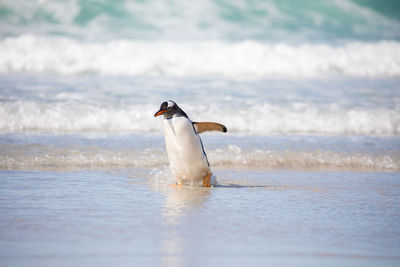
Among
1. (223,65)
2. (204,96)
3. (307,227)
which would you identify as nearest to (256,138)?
(204,96)

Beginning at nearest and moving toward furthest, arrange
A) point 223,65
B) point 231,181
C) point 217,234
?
point 217,234 → point 231,181 → point 223,65

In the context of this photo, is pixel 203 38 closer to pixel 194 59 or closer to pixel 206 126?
pixel 194 59

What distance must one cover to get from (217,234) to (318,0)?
17875 mm

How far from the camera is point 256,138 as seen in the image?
8.10 metres

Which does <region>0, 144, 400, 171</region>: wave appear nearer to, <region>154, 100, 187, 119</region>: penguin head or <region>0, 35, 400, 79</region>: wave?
<region>154, 100, 187, 119</region>: penguin head

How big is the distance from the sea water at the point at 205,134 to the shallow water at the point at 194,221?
2 centimetres

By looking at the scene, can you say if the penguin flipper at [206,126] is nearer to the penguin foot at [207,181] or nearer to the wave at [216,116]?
the penguin foot at [207,181]

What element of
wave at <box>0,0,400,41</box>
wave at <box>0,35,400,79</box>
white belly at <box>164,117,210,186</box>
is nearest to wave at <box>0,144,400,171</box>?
white belly at <box>164,117,210,186</box>

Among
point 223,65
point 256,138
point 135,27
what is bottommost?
point 256,138

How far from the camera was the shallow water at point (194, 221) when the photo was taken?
325 centimetres

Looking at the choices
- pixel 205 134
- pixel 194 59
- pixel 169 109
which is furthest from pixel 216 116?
pixel 194 59

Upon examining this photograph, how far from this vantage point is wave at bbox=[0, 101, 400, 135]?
8.50m

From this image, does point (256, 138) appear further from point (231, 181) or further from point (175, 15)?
point (175, 15)

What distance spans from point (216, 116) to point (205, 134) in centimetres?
129
